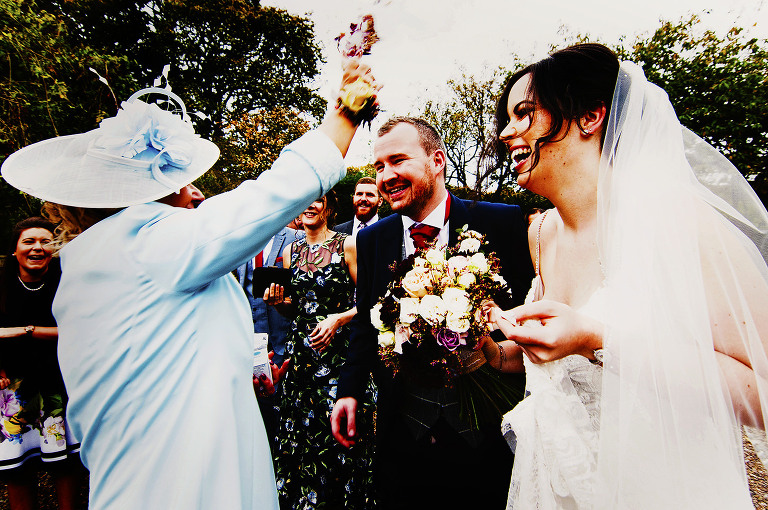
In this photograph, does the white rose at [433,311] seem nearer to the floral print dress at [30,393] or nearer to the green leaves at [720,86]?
the floral print dress at [30,393]

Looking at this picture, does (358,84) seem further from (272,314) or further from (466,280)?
(272,314)

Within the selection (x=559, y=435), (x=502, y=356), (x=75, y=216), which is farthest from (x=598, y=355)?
(x=75, y=216)

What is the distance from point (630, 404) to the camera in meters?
1.20

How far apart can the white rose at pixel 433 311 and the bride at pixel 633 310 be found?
0.24 metres

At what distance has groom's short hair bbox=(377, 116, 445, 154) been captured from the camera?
2537 mm

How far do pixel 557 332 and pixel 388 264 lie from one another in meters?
1.42

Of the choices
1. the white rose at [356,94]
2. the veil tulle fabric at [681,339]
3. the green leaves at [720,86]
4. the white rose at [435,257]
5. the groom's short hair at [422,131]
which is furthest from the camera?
the green leaves at [720,86]

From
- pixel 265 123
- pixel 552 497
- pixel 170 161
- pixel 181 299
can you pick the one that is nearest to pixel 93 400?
pixel 181 299

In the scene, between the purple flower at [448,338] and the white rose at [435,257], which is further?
the white rose at [435,257]

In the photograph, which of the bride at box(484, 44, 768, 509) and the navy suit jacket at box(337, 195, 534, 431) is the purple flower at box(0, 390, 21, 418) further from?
the bride at box(484, 44, 768, 509)

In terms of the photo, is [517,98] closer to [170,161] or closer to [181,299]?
[170,161]

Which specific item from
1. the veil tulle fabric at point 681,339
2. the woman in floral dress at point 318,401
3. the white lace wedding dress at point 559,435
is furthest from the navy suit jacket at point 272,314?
the veil tulle fabric at point 681,339

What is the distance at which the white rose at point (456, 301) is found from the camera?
1654 millimetres

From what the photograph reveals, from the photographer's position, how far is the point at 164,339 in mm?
1277
